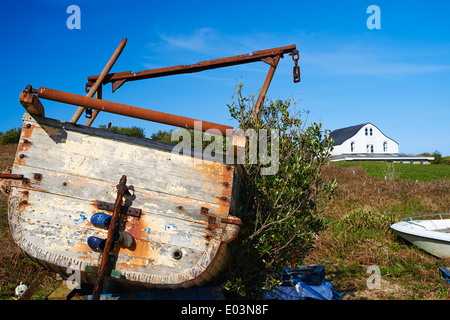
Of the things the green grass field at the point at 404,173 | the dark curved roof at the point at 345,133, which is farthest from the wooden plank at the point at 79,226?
the dark curved roof at the point at 345,133

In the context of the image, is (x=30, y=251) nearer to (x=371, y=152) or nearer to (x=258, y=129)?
(x=258, y=129)

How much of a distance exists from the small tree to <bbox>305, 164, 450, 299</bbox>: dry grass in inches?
51.3

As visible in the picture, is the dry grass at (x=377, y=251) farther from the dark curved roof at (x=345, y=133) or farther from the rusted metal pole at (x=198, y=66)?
the dark curved roof at (x=345, y=133)

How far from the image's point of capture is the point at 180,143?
413 centimetres

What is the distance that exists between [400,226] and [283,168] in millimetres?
7694

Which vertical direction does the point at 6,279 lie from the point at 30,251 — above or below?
below

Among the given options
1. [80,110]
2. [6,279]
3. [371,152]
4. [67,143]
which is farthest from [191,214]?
[371,152]

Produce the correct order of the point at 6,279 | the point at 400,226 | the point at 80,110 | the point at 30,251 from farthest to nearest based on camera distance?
the point at 400,226 → the point at 6,279 → the point at 80,110 → the point at 30,251

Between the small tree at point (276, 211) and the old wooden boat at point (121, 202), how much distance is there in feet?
2.81

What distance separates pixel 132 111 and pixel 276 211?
8.50 ft

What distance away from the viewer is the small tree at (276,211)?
4.86 metres

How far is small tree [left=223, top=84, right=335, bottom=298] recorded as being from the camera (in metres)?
4.86

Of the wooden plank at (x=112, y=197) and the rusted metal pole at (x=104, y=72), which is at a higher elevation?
the rusted metal pole at (x=104, y=72)

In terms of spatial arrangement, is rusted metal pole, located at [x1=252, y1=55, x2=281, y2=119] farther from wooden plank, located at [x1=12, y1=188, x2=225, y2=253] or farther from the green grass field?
the green grass field
